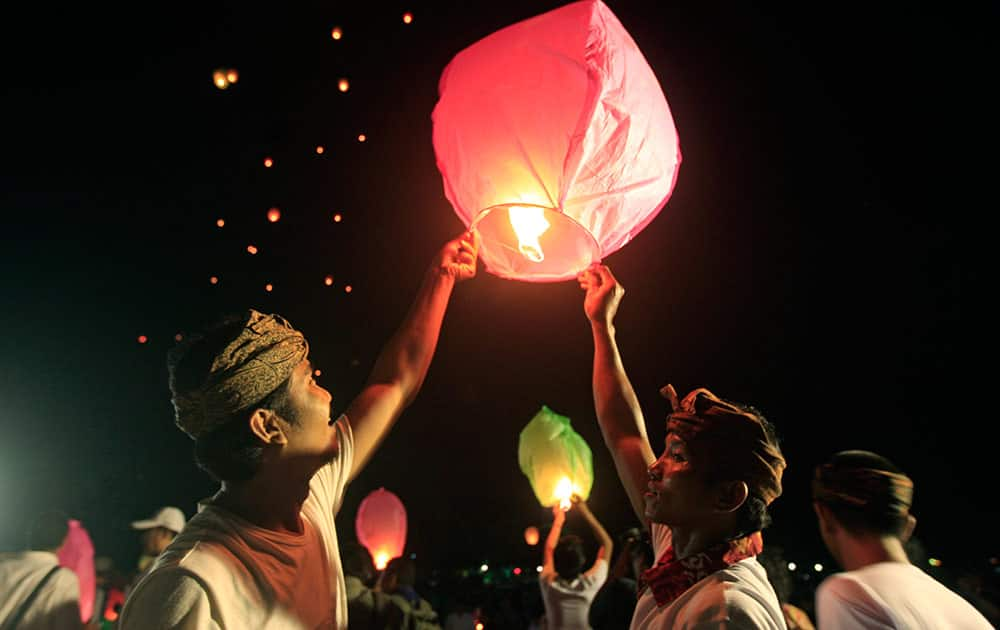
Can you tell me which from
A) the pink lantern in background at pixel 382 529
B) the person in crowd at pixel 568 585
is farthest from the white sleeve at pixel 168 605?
the pink lantern in background at pixel 382 529

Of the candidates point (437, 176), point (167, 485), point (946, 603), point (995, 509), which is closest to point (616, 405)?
point (946, 603)

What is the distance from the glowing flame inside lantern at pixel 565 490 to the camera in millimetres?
6895

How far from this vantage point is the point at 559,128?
2389mm

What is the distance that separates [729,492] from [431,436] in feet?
75.3

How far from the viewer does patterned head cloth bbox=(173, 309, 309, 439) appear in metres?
1.88

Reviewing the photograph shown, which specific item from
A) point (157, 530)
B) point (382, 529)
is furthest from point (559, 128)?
point (382, 529)

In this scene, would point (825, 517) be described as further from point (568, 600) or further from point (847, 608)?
point (568, 600)

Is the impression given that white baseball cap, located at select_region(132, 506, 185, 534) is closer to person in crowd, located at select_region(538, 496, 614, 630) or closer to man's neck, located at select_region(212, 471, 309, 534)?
person in crowd, located at select_region(538, 496, 614, 630)

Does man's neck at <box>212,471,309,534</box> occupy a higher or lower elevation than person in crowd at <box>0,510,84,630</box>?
higher

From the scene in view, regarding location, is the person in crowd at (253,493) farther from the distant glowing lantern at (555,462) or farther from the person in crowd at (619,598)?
the distant glowing lantern at (555,462)

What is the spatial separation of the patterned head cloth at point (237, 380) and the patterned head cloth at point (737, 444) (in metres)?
1.41

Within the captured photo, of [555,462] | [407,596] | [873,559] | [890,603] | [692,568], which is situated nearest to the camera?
[692,568]

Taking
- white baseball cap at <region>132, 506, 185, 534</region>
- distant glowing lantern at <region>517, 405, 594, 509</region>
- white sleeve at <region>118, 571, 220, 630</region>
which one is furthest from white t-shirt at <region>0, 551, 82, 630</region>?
distant glowing lantern at <region>517, 405, 594, 509</region>

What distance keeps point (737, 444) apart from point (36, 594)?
12.9 feet
